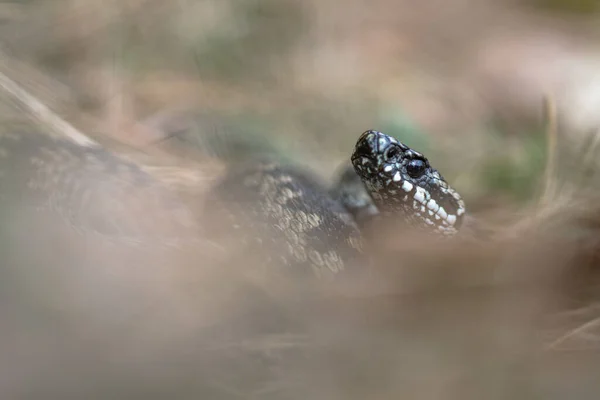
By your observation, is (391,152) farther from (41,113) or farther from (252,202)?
(41,113)

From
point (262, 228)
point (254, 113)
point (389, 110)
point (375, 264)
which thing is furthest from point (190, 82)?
point (375, 264)

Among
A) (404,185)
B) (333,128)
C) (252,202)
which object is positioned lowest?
(252,202)

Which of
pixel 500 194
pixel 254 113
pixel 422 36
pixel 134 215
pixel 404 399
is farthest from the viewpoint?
pixel 422 36

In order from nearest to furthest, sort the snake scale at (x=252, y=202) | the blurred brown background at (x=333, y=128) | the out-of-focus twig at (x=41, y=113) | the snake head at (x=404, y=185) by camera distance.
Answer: the blurred brown background at (x=333, y=128) → the snake scale at (x=252, y=202) → the out-of-focus twig at (x=41, y=113) → the snake head at (x=404, y=185)

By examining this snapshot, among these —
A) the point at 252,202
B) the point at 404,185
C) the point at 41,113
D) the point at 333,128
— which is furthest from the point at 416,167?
the point at 333,128

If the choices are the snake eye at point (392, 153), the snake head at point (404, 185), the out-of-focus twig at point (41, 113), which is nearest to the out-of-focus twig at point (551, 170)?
the snake head at point (404, 185)

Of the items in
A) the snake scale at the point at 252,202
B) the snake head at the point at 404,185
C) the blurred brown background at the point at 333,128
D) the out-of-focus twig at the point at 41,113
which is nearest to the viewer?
the blurred brown background at the point at 333,128

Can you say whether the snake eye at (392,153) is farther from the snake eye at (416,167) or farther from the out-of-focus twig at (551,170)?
the out-of-focus twig at (551,170)

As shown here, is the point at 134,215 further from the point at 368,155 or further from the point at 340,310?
the point at 368,155
